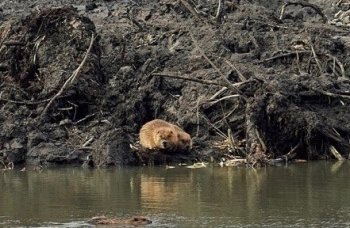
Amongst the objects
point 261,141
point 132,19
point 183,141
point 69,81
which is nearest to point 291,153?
point 261,141

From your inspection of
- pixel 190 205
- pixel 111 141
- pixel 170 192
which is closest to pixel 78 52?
pixel 111 141

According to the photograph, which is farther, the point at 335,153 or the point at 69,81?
the point at 69,81

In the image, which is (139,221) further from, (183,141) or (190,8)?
(190,8)

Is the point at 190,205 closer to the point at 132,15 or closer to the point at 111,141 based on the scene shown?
the point at 111,141

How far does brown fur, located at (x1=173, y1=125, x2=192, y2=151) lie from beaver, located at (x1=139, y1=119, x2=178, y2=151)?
0.07 m

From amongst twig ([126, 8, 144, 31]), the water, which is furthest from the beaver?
twig ([126, 8, 144, 31])

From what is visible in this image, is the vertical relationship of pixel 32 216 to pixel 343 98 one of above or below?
below

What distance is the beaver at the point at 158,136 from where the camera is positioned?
1584 cm

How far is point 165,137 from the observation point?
52.0 feet

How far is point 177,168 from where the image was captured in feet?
50.9

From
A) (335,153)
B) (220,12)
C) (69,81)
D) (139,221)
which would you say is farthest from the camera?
(220,12)

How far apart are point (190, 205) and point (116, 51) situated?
8.89 m

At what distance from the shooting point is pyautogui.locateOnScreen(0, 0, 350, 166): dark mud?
16266mm

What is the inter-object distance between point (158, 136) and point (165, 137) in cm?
15
